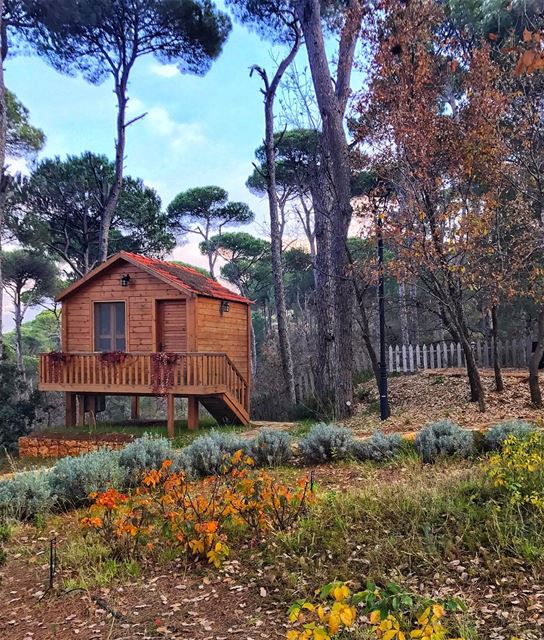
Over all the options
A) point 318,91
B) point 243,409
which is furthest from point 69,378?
point 318,91

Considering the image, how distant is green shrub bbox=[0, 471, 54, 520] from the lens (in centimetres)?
396

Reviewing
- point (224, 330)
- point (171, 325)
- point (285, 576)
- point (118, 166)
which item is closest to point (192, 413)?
point (171, 325)

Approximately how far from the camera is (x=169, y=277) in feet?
34.2

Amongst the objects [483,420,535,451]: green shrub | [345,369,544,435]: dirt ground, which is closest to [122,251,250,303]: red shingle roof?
[345,369,544,435]: dirt ground

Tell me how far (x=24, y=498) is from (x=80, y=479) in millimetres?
484

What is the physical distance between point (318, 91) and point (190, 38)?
322 inches

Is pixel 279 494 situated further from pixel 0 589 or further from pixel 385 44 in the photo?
pixel 385 44

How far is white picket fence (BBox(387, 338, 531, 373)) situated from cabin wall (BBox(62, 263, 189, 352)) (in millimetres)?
6330

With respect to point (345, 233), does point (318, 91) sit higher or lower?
higher

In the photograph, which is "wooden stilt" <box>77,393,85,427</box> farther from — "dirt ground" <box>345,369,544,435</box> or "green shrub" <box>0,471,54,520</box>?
"green shrub" <box>0,471,54,520</box>

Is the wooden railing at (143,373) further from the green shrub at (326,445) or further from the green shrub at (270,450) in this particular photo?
the green shrub at (326,445)

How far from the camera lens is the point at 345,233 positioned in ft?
30.7

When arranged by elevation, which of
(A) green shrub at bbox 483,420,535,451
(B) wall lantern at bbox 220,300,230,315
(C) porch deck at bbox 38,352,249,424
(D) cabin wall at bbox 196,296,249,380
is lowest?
(A) green shrub at bbox 483,420,535,451

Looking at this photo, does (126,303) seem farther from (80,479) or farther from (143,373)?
(80,479)
